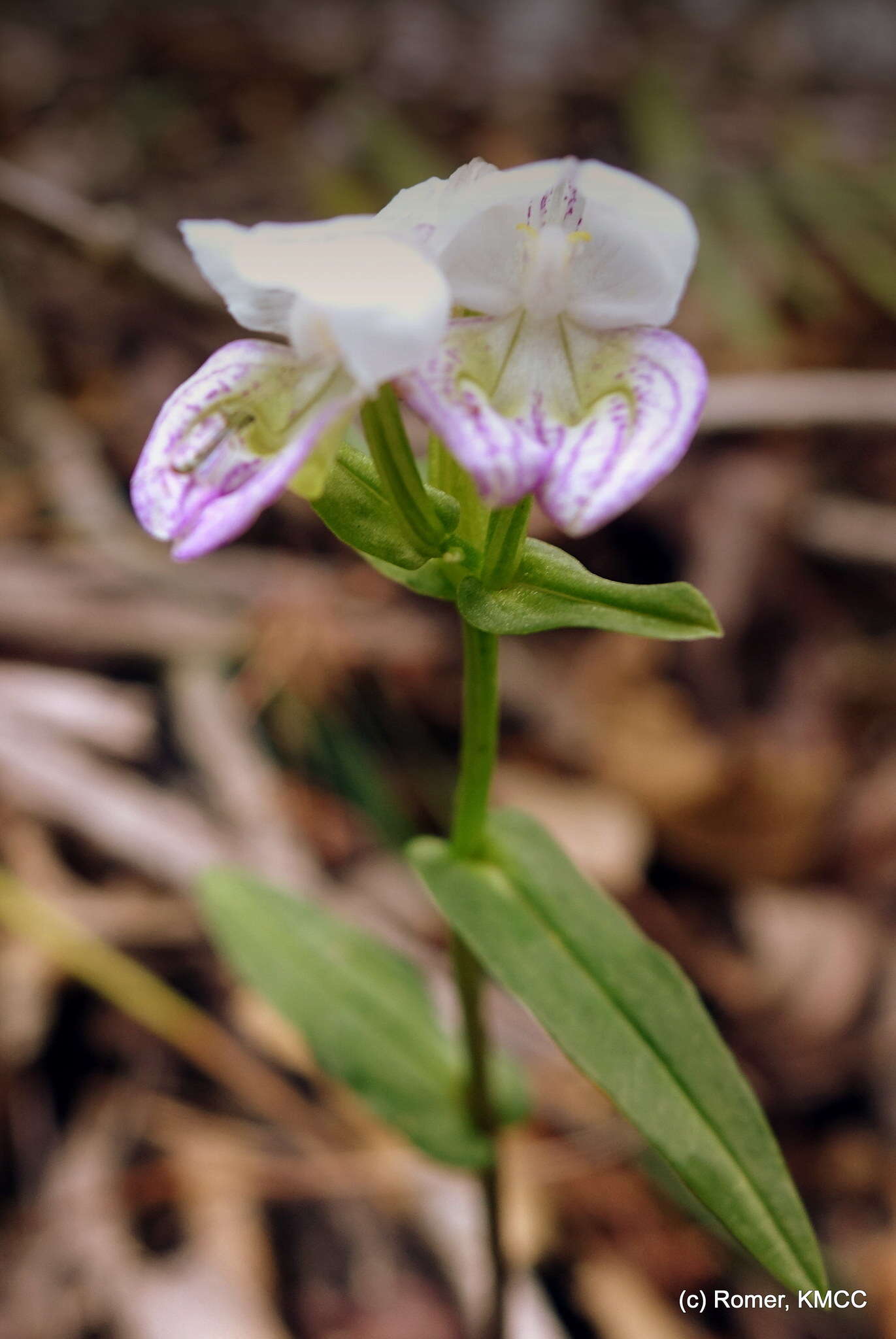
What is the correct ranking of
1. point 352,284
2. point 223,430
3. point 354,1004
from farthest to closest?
point 354,1004 < point 223,430 < point 352,284

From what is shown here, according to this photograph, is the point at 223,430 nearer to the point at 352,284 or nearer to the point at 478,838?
the point at 352,284

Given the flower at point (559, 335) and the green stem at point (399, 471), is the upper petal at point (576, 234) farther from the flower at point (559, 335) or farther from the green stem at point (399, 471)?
the green stem at point (399, 471)

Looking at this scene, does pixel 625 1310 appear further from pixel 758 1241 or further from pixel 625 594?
pixel 625 594

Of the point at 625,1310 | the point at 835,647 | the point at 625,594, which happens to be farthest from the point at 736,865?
the point at 625,594

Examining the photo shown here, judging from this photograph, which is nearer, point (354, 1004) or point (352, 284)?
point (352, 284)

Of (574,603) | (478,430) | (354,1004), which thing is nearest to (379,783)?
(354,1004)

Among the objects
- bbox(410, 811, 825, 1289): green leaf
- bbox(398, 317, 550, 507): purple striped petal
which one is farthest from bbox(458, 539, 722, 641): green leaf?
bbox(410, 811, 825, 1289): green leaf
